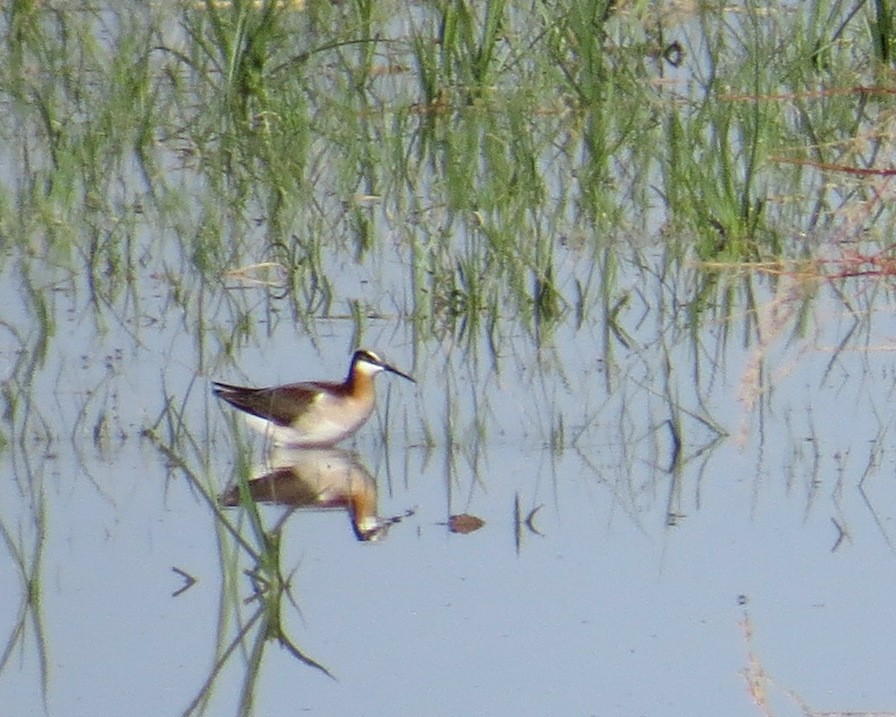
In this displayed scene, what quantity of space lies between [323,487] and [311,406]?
332 mm

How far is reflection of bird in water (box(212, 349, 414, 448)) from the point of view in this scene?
6.70 metres

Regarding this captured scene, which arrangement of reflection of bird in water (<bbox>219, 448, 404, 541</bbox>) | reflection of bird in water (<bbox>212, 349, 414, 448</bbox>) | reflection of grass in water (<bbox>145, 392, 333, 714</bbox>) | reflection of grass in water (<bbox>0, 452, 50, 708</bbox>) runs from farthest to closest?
reflection of bird in water (<bbox>212, 349, 414, 448</bbox>) < reflection of bird in water (<bbox>219, 448, 404, 541</bbox>) < reflection of grass in water (<bbox>0, 452, 50, 708</bbox>) < reflection of grass in water (<bbox>145, 392, 333, 714</bbox>)

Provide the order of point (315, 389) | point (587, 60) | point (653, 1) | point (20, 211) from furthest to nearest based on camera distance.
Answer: point (653, 1)
point (587, 60)
point (20, 211)
point (315, 389)

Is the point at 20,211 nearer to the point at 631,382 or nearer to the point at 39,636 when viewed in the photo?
the point at 631,382

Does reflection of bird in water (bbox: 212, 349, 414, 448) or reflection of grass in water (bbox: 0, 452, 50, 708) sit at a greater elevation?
reflection of bird in water (bbox: 212, 349, 414, 448)

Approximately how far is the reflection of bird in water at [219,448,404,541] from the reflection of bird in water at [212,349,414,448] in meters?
0.06

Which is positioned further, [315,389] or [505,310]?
[505,310]

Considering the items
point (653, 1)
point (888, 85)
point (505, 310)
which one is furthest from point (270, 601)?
point (653, 1)

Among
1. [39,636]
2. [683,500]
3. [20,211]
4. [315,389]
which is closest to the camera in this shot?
[39,636]

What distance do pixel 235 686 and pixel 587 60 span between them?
528cm

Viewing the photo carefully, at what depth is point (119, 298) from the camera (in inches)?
320

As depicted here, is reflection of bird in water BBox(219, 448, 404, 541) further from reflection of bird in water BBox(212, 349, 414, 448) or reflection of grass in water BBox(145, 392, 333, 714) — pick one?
reflection of grass in water BBox(145, 392, 333, 714)

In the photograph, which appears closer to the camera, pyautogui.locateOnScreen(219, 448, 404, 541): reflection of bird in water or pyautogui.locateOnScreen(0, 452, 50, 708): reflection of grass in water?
pyautogui.locateOnScreen(0, 452, 50, 708): reflection of grass in water

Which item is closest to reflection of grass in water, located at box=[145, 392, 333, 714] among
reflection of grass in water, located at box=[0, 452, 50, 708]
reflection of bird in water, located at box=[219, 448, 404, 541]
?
reflection of grass in water, located at box=[0, 452, 50, 708]
